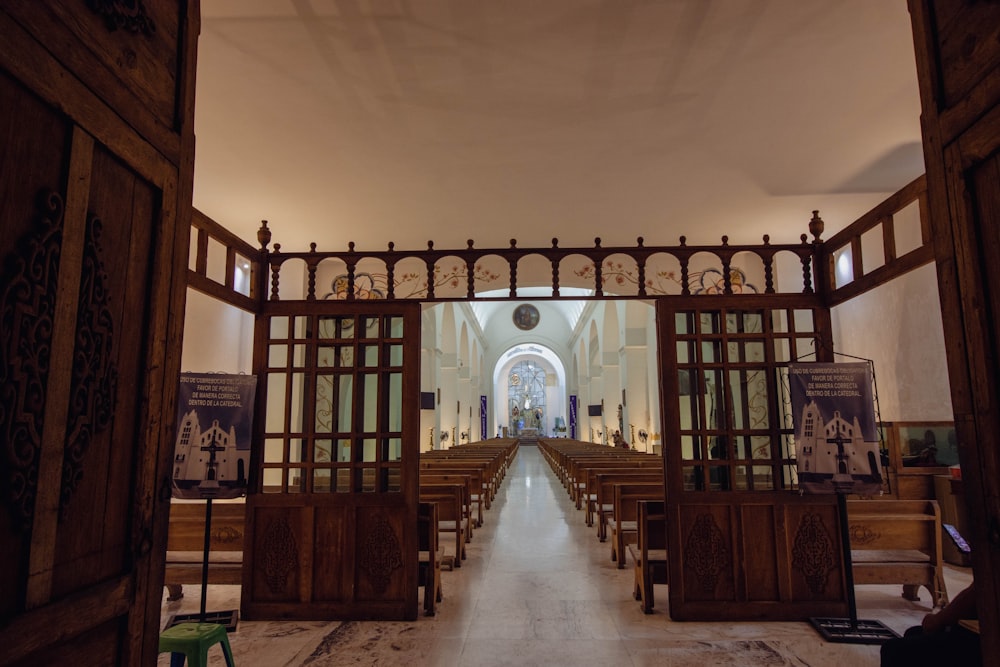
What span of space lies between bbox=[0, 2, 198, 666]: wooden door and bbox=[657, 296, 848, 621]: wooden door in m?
4.08

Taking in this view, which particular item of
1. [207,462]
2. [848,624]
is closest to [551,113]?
[207,462]

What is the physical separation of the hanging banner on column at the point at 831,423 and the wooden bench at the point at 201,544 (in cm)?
477

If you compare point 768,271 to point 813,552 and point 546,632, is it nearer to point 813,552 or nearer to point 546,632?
point 813,552

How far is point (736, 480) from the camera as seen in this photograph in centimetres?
507

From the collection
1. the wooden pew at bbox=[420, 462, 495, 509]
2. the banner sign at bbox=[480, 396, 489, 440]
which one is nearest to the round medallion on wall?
the banner sign at bbox=[480, 396, 489, 440]

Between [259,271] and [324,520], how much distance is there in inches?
89.4

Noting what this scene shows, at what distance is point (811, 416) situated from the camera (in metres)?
4.87

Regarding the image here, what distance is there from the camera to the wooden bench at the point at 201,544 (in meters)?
5.14

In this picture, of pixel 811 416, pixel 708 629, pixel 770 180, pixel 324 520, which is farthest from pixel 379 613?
pixel 770 180

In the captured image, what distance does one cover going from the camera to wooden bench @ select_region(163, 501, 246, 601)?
16.9 ft

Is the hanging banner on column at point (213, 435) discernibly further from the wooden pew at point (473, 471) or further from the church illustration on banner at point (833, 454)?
the church illustration on banner at point (833, 454)

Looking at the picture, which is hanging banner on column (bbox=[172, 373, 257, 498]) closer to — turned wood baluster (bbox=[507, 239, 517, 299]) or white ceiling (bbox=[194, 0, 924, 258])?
white ceiling (bbox=[194, 0, 924, 258])

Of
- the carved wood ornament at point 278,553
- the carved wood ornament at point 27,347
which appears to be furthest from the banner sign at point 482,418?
the carved wood ornament at point 27,347

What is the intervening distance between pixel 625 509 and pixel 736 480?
6.82ft
